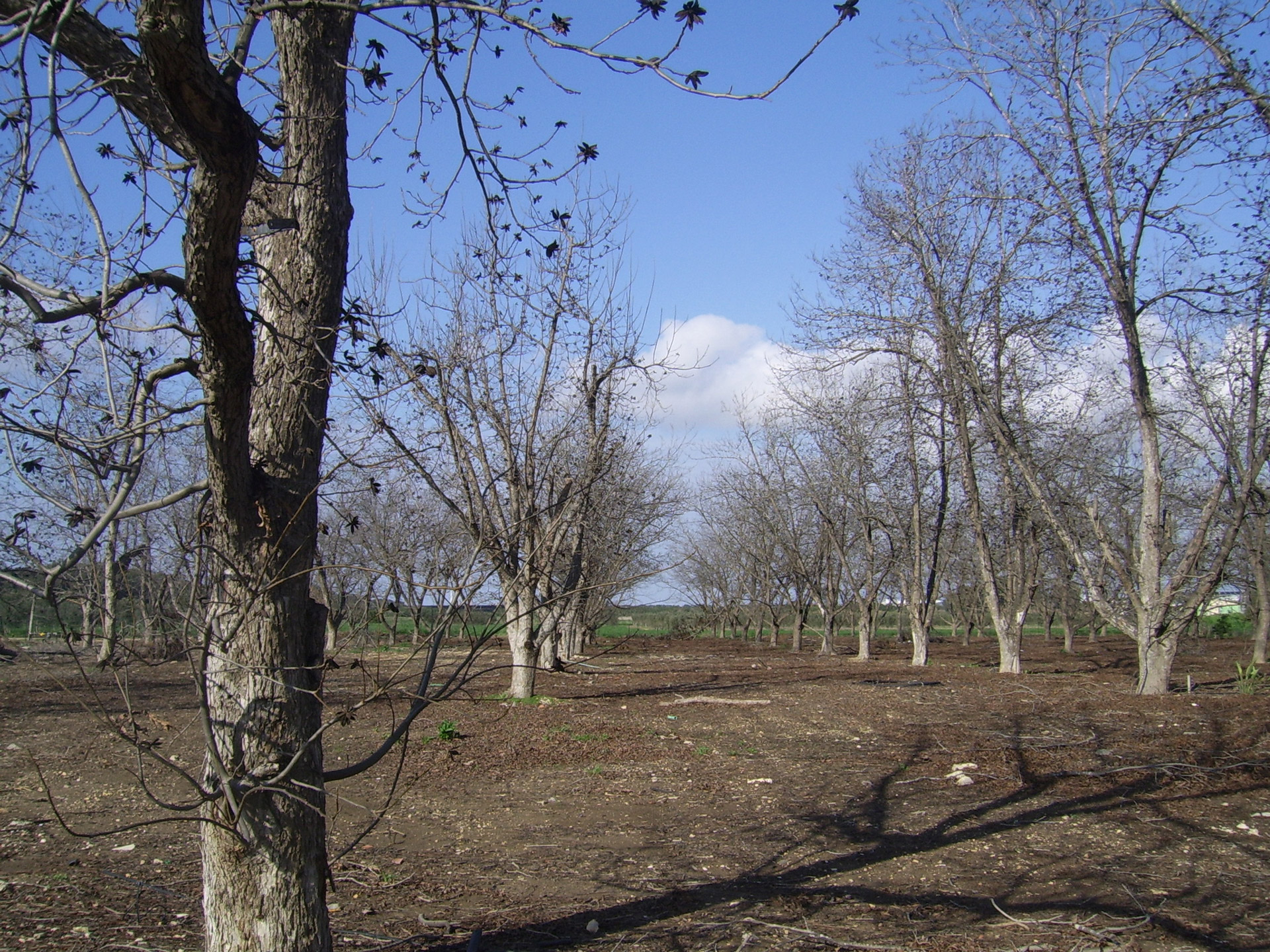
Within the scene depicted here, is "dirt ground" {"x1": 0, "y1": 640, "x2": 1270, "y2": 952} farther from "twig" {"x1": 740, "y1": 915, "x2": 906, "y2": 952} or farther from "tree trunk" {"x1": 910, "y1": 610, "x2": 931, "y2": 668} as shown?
"tree trunk" {"x1": 910, "y1": 610, "x2": 931, "y2": 668}

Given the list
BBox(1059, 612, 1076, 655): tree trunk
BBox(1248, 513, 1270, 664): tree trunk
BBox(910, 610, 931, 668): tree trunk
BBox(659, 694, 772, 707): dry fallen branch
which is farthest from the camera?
BBox(1059, 612, 1076, 655): tree trunk

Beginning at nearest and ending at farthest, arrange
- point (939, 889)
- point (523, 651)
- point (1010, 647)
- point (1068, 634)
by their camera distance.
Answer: point (939, 889), point (523, 651), point (1010, 647), point (1068, 634)

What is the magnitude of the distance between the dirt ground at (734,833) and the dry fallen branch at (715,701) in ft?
2.68

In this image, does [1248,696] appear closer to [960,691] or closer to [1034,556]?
[960,691]

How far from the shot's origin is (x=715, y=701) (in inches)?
464

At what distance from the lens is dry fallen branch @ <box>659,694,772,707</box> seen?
37.9 feet

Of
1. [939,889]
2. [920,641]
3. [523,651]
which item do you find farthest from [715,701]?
[920,641]

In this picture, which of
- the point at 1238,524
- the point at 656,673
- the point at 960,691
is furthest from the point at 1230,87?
the point at 656,673

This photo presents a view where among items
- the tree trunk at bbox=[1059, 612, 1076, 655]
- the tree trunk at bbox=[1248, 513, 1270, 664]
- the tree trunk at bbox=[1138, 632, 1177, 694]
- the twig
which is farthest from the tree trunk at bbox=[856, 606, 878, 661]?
the twig

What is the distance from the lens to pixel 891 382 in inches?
640

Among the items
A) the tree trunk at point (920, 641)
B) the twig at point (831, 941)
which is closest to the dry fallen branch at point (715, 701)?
the twig at point (831, 941)

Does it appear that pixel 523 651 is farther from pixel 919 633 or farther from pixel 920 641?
pixel 920 641

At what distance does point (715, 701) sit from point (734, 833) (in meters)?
6.43

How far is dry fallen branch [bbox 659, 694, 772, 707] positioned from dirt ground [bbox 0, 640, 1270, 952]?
0.82 m
